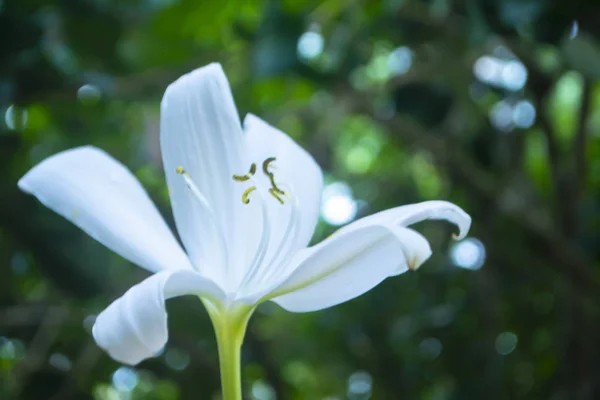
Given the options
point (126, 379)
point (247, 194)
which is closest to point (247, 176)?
point (247, 194)

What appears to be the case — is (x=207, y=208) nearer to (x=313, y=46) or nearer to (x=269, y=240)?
(x=269, y=240)

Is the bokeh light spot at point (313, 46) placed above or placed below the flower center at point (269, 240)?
above

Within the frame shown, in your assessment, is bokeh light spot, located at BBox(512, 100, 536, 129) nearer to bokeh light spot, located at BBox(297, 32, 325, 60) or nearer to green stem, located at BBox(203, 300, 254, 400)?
bokeh light spot, located at BBox(297, 32, 325, 60)

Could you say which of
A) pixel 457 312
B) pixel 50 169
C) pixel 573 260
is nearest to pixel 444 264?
pixel 457 312

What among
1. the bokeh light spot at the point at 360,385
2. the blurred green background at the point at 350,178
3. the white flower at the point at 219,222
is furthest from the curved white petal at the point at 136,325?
the bokeh light spot at the point at 360,385

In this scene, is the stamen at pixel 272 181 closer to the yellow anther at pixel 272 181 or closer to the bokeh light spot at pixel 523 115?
the yellow anther at pixel 272 181

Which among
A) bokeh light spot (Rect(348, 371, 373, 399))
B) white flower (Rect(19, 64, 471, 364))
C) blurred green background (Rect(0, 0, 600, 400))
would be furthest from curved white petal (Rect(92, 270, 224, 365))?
bokeh light spot (Rect(348, 371, 373, 399))

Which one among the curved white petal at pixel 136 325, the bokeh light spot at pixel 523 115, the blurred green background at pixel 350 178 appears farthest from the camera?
the bokeh light spot at pixel 523 115
